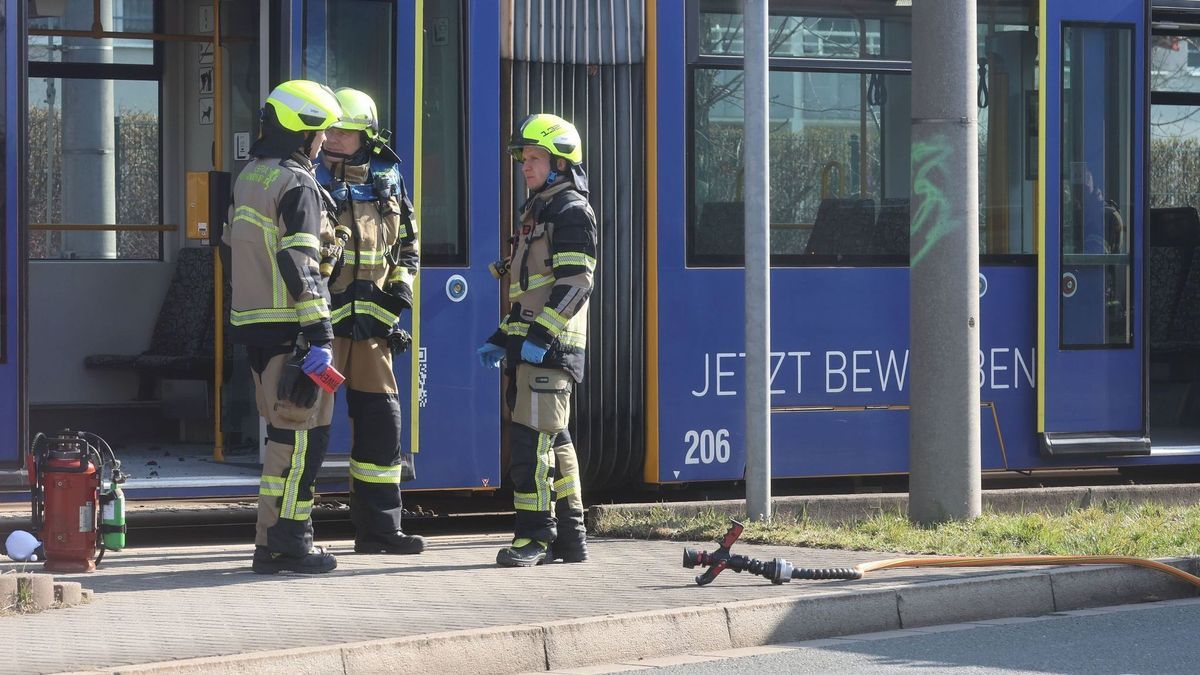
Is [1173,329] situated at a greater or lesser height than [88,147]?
lesser

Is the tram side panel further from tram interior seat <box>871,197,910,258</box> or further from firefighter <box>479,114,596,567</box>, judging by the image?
firefighter <box>479,114,596,567</box>

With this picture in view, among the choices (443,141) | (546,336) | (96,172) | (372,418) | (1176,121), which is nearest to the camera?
(546,336)

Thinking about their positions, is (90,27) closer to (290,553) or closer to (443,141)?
(443,141)

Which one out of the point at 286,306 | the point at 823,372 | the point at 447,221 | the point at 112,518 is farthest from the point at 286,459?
the point at 823,372

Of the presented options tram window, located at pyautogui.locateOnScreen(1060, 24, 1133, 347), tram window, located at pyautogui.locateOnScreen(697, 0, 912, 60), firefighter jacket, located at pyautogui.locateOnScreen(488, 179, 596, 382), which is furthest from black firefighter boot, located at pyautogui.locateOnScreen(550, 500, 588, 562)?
tram window, located at pyautogui.locateOnScreen(1060, 24, 1133, 347)

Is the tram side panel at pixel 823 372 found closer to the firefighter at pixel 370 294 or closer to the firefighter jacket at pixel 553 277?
the firefighter jacket at pixel 553 277

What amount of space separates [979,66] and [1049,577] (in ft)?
13.2

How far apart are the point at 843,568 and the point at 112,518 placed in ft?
10.2

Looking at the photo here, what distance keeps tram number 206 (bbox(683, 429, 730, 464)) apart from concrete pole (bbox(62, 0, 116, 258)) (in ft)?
14.6

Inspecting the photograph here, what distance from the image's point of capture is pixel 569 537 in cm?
802

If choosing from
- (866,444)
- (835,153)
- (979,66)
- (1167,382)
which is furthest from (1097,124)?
(1167,382)

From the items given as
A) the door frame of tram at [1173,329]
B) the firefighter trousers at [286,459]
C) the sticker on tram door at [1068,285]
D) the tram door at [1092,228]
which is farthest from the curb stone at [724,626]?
the door frame of tram at [1173,329]

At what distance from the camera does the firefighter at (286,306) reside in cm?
728

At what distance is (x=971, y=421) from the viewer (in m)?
9.08
